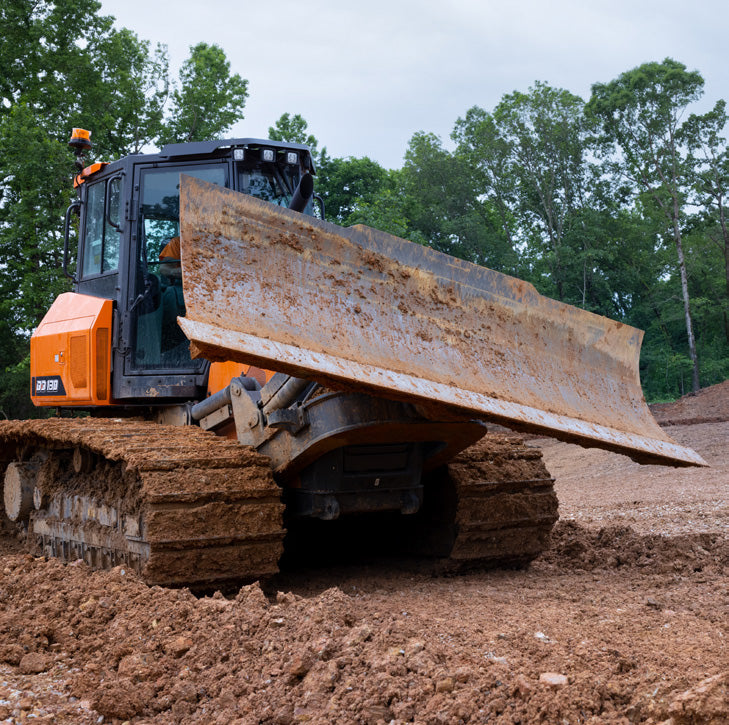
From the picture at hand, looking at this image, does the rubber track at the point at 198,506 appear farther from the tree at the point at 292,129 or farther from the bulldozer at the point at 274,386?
the tree at the point at 292,129

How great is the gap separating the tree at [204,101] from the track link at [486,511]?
19455 millimetres

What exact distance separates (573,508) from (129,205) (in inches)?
249

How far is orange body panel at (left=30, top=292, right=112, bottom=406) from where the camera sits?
5996mm

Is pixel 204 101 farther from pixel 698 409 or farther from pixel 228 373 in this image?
pixel 228 373

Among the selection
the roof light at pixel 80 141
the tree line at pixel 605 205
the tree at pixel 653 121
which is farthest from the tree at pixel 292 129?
the roof light at pixel 80 141

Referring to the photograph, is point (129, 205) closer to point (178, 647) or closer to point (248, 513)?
point (248, 513)

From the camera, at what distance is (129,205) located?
5934 millimetres

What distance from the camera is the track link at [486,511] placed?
5.48 meters

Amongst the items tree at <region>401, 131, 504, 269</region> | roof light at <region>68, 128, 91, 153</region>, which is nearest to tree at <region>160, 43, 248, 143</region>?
tree at <region>401, 131, 504, 269</region>

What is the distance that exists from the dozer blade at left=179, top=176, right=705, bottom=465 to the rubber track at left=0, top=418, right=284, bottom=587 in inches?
43.8

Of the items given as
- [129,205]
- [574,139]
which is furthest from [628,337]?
[574,139]

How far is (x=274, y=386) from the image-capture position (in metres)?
4.81

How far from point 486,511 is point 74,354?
3.00m

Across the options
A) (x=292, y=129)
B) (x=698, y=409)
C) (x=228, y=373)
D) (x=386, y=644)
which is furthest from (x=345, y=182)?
(x=386, y=644)
